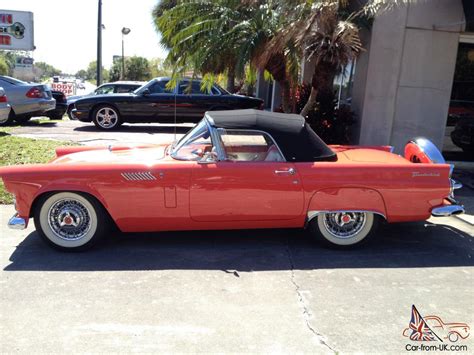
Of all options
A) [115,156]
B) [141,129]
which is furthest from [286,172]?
[141,129]

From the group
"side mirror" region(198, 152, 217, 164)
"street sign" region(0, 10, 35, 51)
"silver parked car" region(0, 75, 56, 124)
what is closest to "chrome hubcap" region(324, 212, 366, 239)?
"side mirror" region(198, 152, 217, 164)

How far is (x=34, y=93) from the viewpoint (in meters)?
13.2

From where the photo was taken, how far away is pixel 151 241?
4.88 meters

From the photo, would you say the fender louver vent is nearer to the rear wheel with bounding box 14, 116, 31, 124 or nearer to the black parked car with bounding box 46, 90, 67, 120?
the rear wheel with bounding box 14, 116, 31, 124

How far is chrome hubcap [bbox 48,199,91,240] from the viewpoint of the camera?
4445mm

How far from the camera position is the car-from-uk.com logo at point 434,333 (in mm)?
3076

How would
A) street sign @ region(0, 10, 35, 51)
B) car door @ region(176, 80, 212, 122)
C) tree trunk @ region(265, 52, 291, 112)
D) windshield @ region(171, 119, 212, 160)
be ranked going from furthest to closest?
street sign @ region(0, 10, 35, 51)
car door @ region(176, 80, 212, 122)
tree trunk @ region(265, 52, 291, 112)
windshield @ region(171, 119, 212, 160)

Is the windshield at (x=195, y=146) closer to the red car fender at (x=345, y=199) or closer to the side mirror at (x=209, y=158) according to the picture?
the side mirror at (x=209, y=158)

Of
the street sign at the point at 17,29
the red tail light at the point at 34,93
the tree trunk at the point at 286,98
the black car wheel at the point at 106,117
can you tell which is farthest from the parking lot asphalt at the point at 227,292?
the street sign at the point at 17,29

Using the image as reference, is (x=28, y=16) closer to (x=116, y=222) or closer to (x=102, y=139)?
(x=102, y=139)

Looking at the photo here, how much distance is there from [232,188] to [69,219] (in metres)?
1.59

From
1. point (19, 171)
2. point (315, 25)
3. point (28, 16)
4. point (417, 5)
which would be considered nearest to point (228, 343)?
point (19, 171)

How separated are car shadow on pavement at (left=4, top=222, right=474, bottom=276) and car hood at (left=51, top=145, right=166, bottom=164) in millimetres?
879

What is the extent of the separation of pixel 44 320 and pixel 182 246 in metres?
1.69
